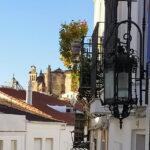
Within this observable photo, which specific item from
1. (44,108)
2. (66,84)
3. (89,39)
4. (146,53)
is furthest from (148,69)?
(66,84)

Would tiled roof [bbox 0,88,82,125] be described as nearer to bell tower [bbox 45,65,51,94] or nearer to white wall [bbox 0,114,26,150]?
white wall [bbox 0,114,26,150]

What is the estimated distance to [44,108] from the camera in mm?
37531

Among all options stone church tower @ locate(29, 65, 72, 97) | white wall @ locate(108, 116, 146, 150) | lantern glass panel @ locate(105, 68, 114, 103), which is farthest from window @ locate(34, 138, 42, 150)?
stone church tower @ locate(29, 65, 72, 97)

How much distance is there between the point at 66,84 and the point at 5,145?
6401cm

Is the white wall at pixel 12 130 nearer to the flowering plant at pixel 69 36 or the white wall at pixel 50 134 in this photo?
the white wall at pixel 50 134

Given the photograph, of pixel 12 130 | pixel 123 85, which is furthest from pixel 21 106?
pixel 123 85

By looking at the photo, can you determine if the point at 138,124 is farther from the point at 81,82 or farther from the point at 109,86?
the point at 81,82

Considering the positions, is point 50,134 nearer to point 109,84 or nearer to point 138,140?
point 138,140

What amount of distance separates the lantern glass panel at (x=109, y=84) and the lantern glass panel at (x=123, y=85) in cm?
9

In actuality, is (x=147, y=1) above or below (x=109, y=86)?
above

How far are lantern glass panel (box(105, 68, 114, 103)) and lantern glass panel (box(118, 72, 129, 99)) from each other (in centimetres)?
9

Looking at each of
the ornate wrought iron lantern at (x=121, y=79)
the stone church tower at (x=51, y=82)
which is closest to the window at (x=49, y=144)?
the ornate wrought iron lantern at (x=121, y=79)

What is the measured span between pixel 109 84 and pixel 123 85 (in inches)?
8.5

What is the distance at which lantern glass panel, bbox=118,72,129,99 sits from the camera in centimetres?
715
